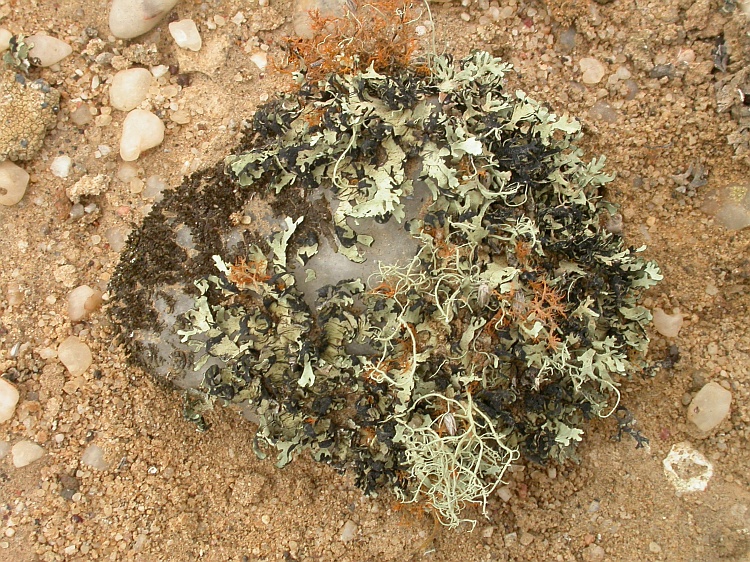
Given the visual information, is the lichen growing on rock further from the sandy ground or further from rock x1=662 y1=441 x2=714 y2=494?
rock x1=662 y1=441 x2=714 y2=494

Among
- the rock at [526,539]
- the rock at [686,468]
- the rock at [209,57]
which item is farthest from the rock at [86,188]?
the rock at [686,468]

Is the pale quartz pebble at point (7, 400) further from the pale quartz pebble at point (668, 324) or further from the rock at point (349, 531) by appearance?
the pale quartz pebble at point (668, 324)

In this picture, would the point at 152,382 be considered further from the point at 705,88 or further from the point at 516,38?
the point at 705,88

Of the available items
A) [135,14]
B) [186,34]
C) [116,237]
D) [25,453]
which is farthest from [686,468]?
[135,14]

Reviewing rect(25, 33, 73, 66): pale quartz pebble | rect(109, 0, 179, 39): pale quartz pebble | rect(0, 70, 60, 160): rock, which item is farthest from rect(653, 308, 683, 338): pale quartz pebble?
rect(25, 33, 73, 66): pale quartz pebble

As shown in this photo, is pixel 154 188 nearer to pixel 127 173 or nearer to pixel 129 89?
pixel 127 173

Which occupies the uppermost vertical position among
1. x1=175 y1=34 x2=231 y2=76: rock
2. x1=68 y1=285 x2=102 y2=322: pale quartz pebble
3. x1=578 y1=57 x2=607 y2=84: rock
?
x1=578 y1=57 x2=607 y2=84: rock
